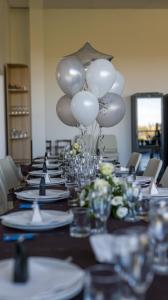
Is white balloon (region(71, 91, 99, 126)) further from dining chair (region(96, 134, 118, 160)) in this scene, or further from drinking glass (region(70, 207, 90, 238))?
dining chair (region(96, 134, 118, 160))

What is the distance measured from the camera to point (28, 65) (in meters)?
9.30

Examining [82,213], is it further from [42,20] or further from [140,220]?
[42,20]

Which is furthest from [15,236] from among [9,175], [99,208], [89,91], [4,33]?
[4,33]

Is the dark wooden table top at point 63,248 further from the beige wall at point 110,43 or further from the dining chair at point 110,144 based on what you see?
the beige wall at point 110,43

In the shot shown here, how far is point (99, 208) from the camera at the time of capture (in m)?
1.73

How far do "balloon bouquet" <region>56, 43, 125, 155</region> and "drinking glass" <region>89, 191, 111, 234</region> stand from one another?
90.4 inches

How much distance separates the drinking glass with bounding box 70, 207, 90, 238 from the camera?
169cm

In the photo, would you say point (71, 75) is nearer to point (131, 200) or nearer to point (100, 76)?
point (100, 76)

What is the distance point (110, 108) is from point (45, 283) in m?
3.98

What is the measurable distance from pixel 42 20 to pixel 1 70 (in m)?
1.62

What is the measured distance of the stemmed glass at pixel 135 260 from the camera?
97 cm

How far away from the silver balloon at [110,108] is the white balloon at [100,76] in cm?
54

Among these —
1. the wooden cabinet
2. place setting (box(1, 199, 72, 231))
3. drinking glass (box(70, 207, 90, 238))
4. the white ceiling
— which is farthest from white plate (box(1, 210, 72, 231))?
the white ceiling

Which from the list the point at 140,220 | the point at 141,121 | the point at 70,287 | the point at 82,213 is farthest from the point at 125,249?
the point at 141,121
